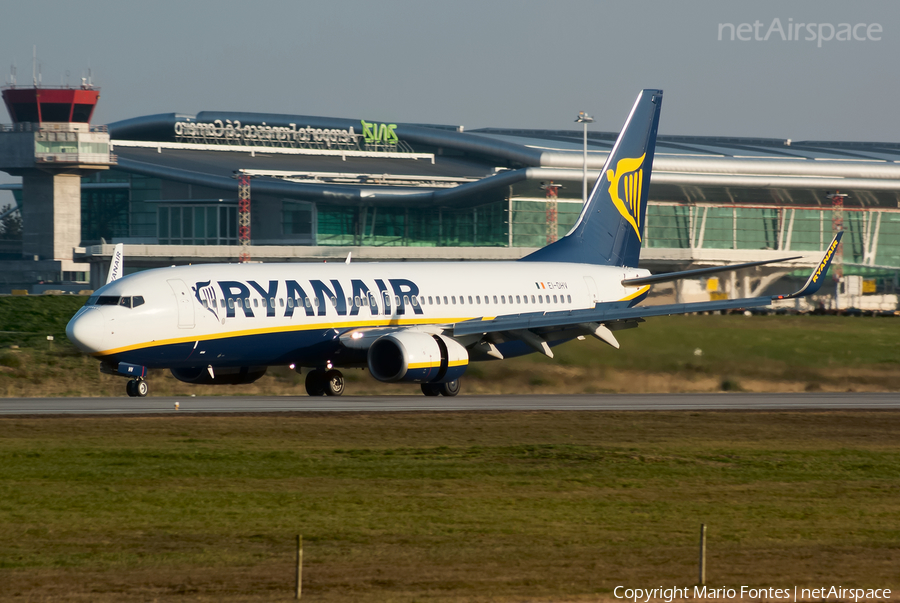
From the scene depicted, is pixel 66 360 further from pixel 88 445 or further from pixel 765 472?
pixel 765 472

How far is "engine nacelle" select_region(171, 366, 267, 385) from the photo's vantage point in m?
33.8

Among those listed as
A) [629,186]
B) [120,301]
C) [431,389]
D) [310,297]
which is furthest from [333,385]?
[629,186]

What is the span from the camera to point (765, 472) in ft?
67.9

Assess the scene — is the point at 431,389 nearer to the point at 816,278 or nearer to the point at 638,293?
the point at 638,293

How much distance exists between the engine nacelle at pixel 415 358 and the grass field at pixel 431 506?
5189 mm

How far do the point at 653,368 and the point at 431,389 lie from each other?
8245 millimetres

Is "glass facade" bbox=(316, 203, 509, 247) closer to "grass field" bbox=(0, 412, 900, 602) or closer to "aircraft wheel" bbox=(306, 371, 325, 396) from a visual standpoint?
"aircraft wheel" bbox=(306, 371, 325, 396)

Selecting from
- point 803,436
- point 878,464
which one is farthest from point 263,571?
point 803,436

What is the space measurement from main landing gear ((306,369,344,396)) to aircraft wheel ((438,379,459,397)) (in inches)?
114

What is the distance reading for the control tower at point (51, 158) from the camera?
11719cm

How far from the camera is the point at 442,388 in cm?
3550

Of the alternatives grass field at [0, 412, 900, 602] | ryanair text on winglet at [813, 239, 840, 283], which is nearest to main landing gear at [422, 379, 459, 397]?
grass field at [0, 412, 900, 602]

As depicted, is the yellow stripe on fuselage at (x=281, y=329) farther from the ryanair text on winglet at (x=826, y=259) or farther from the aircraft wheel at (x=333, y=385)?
the ryanair text on winglet at (x=826, y=259)

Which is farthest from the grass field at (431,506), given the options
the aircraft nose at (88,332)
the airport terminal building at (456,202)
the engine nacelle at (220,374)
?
the airport terminal building at (456,202)
